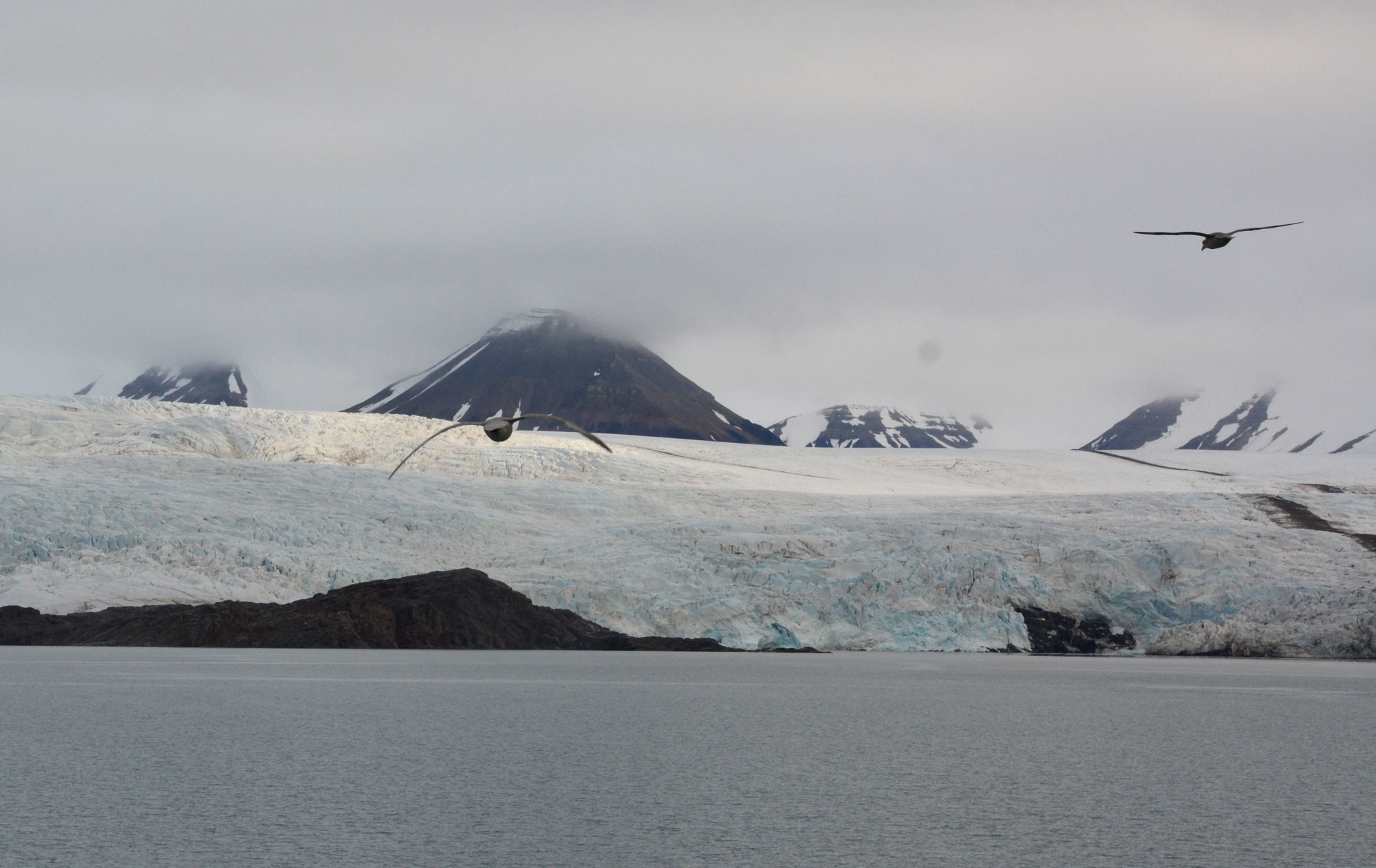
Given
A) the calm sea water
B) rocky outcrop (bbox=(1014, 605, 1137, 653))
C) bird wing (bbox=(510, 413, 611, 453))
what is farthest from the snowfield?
bird wing (bbox=(510, 413, 611, 453))

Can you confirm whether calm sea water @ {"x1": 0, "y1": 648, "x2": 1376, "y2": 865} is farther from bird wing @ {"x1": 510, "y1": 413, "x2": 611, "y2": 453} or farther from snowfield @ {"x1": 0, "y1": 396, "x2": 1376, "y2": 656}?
snowfield @ {"x1": 0, "y1": 396, "x2": 1376, "y2": 656}

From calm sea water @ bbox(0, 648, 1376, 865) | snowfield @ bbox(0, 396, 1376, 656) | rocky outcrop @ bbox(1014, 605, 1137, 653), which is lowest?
rocky outcrop @ bbox(1014, 605, 1137, 653)

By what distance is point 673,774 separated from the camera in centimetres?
728

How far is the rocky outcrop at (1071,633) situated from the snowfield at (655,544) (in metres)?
0.26

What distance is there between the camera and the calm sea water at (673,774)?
5.23 metres

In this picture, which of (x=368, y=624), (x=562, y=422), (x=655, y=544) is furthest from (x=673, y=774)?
(x=655, y=544)

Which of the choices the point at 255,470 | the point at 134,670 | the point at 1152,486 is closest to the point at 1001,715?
the point at 134,670

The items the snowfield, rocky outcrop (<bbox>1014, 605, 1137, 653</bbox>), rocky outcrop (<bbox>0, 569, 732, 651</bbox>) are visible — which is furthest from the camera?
rocky outcrop (<bbox>1014, 605, 1137, 653</bbox>)

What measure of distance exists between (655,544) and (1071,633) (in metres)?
9.90

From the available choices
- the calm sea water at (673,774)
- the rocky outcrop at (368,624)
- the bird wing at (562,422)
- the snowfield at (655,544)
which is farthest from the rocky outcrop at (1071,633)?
Result: the bird wing at (562,422)

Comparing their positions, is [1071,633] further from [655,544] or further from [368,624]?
[368,624]

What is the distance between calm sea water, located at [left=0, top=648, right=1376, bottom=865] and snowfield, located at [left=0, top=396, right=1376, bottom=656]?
12.8 m

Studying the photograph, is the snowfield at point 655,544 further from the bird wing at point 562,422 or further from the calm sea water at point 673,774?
the bird wing at point 562,422

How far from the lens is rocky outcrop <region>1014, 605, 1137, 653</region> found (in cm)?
2739
